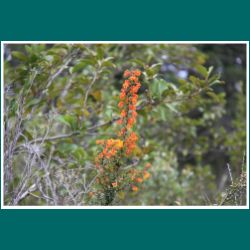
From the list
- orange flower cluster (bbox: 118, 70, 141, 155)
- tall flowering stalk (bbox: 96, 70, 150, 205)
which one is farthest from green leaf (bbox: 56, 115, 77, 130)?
orange flower cluster (bbox: 118, 70, 141, 155)

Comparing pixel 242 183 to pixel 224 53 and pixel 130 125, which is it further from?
pixel 224 53

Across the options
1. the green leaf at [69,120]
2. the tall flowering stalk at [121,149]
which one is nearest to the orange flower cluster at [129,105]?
the tall flowering stalk at [121,149]

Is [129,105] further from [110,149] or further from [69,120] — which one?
[69,120]

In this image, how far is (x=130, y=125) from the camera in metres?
2.75

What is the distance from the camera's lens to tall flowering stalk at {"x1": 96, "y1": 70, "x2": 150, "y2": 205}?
8.96 feet

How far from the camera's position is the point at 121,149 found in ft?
9.08

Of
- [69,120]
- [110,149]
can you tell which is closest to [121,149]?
[110,149]

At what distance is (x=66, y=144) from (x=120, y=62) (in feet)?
4.13

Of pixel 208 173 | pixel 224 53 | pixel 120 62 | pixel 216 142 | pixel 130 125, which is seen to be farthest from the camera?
pixel 224 53

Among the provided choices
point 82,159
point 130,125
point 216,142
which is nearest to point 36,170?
point 82,159

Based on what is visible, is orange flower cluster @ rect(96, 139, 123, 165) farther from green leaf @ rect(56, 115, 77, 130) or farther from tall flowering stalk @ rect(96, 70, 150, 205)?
green leaf @ rect(56, 115, 77, 130)

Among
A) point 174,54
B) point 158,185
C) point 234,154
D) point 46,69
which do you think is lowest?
point 158,185

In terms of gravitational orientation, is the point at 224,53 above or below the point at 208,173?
above

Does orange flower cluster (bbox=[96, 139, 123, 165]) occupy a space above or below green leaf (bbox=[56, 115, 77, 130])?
below
